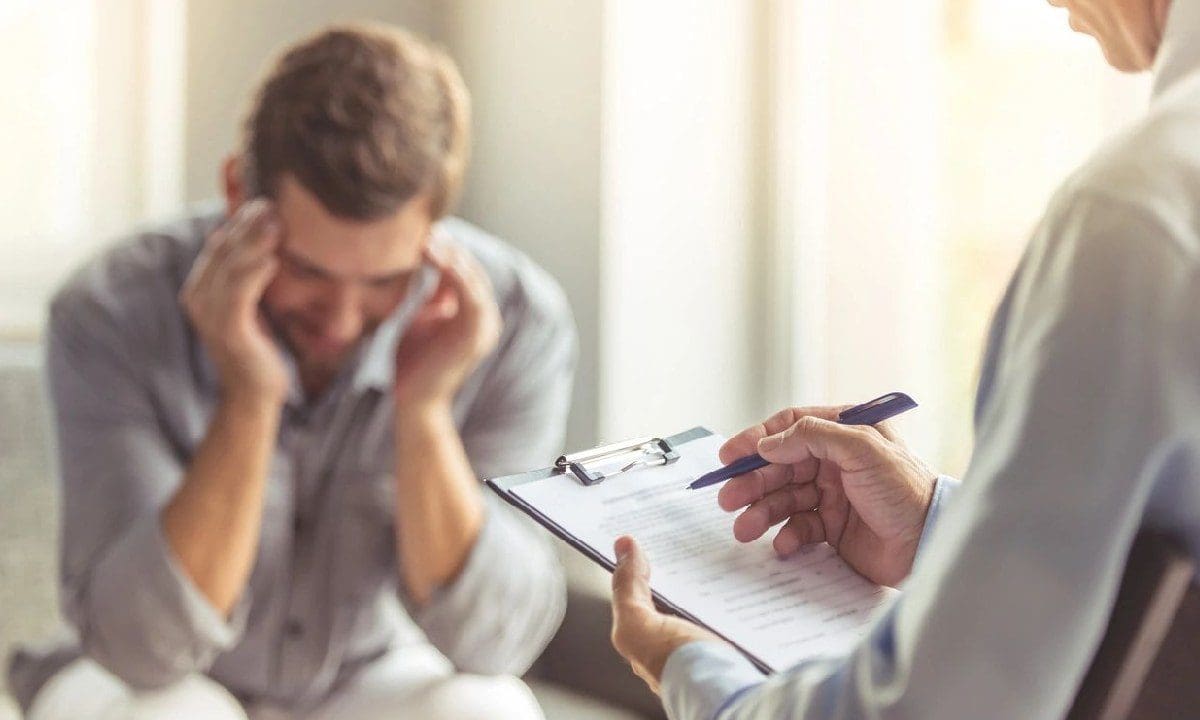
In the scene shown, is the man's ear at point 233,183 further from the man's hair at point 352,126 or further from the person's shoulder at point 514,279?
the person's shoulder at point 514,279

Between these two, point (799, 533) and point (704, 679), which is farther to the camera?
point (799, 533)

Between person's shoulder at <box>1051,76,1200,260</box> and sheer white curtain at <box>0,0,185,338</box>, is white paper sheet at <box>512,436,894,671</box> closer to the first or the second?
person's shoulder at <box>1051,76,1200,260</box>

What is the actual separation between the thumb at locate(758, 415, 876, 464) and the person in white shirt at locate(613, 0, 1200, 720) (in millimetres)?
243

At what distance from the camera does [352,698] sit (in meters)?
1.03

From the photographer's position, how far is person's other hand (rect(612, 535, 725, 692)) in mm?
534

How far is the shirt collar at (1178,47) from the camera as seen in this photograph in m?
0.41

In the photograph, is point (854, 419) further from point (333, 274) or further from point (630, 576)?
point (333, 274)

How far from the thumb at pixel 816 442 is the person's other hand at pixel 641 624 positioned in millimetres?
100

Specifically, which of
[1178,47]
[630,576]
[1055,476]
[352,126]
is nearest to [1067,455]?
[1055,476]

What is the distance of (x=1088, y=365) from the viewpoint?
0.33 metres

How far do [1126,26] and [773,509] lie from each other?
314mm

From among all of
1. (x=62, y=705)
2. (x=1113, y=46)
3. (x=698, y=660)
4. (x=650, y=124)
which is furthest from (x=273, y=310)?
(x=1113, y=46)

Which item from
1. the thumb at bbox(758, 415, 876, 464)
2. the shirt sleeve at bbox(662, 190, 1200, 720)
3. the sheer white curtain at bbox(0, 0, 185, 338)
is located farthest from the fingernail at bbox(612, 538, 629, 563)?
the sheer white curtain at bbox(0, 0, 185, 338)

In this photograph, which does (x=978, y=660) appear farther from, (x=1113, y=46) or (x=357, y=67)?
(x=357, y=67)
